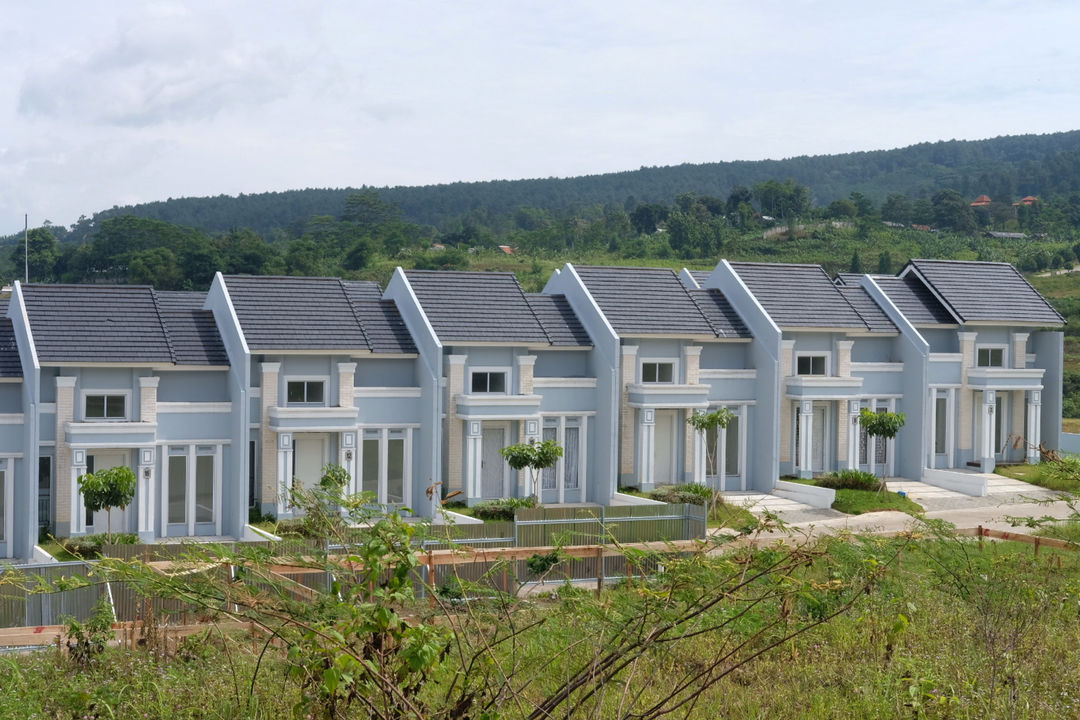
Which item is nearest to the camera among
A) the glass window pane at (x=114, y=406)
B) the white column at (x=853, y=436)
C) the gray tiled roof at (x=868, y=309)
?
the glass window pane at (x=114, y=406)

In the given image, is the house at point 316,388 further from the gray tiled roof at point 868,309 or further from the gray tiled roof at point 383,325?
the gray tiled roof at point 868,309

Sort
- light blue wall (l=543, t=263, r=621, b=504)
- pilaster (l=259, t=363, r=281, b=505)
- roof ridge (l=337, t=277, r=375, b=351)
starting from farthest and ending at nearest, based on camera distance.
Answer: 1. light blue wall (l=543, t=263, r=621, b=504)
2. roof ridge (l=337, t=277, r=375, b=351)
3. pilaster (l=259, t=363, r=281, b=505)

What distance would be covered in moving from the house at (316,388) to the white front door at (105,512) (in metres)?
2.33

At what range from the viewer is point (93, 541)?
72.8 feet

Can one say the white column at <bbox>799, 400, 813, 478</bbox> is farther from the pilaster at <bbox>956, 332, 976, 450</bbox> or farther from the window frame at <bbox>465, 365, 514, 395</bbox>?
Result: the window frame at <bbox>465, 365, 514, 395</bbox>

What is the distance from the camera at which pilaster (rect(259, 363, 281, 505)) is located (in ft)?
84.6

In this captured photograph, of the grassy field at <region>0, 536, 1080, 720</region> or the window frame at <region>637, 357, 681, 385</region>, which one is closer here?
the grassy field at <region>0, 536, 1080, 720</region>

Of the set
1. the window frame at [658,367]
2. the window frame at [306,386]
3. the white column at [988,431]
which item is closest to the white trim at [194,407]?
the window frame at [306,386]

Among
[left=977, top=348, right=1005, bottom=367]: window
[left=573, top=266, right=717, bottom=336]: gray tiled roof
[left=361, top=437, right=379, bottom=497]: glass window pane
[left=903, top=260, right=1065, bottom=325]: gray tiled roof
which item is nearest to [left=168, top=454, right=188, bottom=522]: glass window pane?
[left=361, top=437, right=379, bottom=497]: glass window pane

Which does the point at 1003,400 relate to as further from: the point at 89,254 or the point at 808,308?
the point at 89,254

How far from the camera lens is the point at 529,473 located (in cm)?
2838

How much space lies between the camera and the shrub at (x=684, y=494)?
Answer: 27625mm

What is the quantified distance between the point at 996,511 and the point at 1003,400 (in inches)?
301

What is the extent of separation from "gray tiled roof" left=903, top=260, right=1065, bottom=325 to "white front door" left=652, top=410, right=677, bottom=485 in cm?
1005
